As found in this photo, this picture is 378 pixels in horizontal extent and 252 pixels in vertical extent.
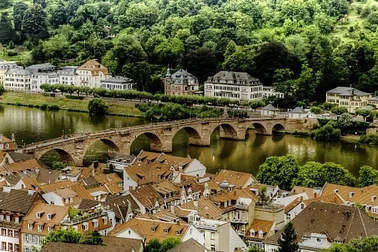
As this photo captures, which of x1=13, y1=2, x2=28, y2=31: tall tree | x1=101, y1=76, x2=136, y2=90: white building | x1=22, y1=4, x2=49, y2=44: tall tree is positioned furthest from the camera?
x1=13, y1=2, x2=28, y2=31: tall tree

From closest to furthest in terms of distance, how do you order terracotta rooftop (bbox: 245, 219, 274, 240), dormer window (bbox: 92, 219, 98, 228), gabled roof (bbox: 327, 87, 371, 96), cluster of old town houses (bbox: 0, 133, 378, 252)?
1. cluster of old town houses (bbox: 0, 133, 378, 252)
2. dormer window (bbox: 92, 219, 98, 228)
3. terracotta rooftop (bbox: 245, 219, 274, 240)
4. gabled roof (bbox: 327, 87, 371, 96)

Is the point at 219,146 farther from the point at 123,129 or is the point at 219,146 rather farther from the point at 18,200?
the point at 18,200

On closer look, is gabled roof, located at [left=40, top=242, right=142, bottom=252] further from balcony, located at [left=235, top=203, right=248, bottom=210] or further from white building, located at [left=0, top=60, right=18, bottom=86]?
white building, located at [left=0, top=60, right=18, bottom=86]

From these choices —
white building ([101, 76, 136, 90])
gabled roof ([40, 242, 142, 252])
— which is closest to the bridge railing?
white building ([101, 76, 136, 90])

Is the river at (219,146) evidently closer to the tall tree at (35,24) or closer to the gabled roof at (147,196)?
the gabled roof at (147,196)

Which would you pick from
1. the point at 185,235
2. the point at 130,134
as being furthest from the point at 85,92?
the point at 185,235

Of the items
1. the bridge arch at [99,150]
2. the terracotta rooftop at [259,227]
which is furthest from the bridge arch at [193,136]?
the terracotta rooftop at [259,227]
